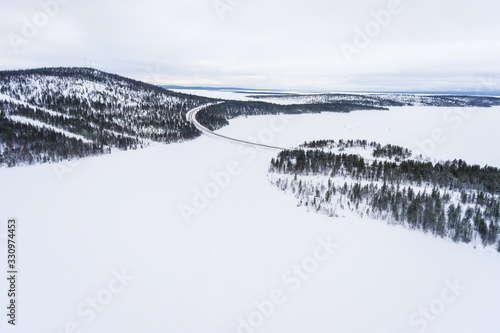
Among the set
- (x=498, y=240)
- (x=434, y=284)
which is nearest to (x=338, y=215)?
(x=434, y=284)

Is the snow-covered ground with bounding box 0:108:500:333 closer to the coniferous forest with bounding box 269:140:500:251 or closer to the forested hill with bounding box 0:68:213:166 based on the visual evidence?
the coniferous forest with bounding box 269:140:500:251

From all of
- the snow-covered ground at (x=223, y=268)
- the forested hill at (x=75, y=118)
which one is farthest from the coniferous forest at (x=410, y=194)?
the forested hill at (x=75, y=118)

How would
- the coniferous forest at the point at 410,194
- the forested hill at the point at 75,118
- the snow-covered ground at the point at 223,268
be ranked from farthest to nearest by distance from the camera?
the forested hill at the point at 75,118, the coniferous forest at the point at 410,194, the snow-covered ground at the point at 223,268

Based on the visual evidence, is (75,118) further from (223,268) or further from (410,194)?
(410,194)

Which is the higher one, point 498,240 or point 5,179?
point 5,179

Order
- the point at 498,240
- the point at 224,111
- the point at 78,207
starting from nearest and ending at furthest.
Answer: the point at 498,240 < the point at 78,207 < the point at 224,111

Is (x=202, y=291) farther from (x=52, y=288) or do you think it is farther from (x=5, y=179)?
(x=5, y=179)

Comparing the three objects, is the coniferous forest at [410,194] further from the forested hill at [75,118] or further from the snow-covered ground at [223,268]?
the forested hill at [75,118]
